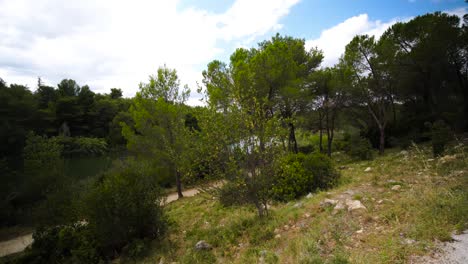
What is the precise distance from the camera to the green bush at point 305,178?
25.7 feet

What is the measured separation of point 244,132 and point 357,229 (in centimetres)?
321

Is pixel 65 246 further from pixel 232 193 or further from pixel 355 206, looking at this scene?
pixel 355 206

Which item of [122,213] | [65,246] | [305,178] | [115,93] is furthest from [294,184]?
[115,93]

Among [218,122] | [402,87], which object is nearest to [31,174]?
[218,122]

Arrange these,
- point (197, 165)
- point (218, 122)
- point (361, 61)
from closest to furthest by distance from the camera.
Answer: point (218, 122) → point (197, 165) → point (361, 61)

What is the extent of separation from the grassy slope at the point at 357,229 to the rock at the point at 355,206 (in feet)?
0.51

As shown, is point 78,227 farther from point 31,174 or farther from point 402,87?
point 402,87

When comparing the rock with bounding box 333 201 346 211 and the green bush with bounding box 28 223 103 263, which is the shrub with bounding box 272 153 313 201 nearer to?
the rock with bounding box 333 201 346 211

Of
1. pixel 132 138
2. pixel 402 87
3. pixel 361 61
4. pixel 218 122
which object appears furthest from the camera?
pixel 402 87

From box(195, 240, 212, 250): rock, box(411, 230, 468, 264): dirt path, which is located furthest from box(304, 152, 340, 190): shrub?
box(411, 230, 468, 264): dirt path

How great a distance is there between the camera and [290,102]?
44.4 ft

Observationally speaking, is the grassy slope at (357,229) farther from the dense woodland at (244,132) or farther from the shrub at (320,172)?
the shrub at (320,172)

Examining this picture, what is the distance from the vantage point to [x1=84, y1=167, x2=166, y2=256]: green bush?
20.6 feet

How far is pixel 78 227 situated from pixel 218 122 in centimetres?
669
